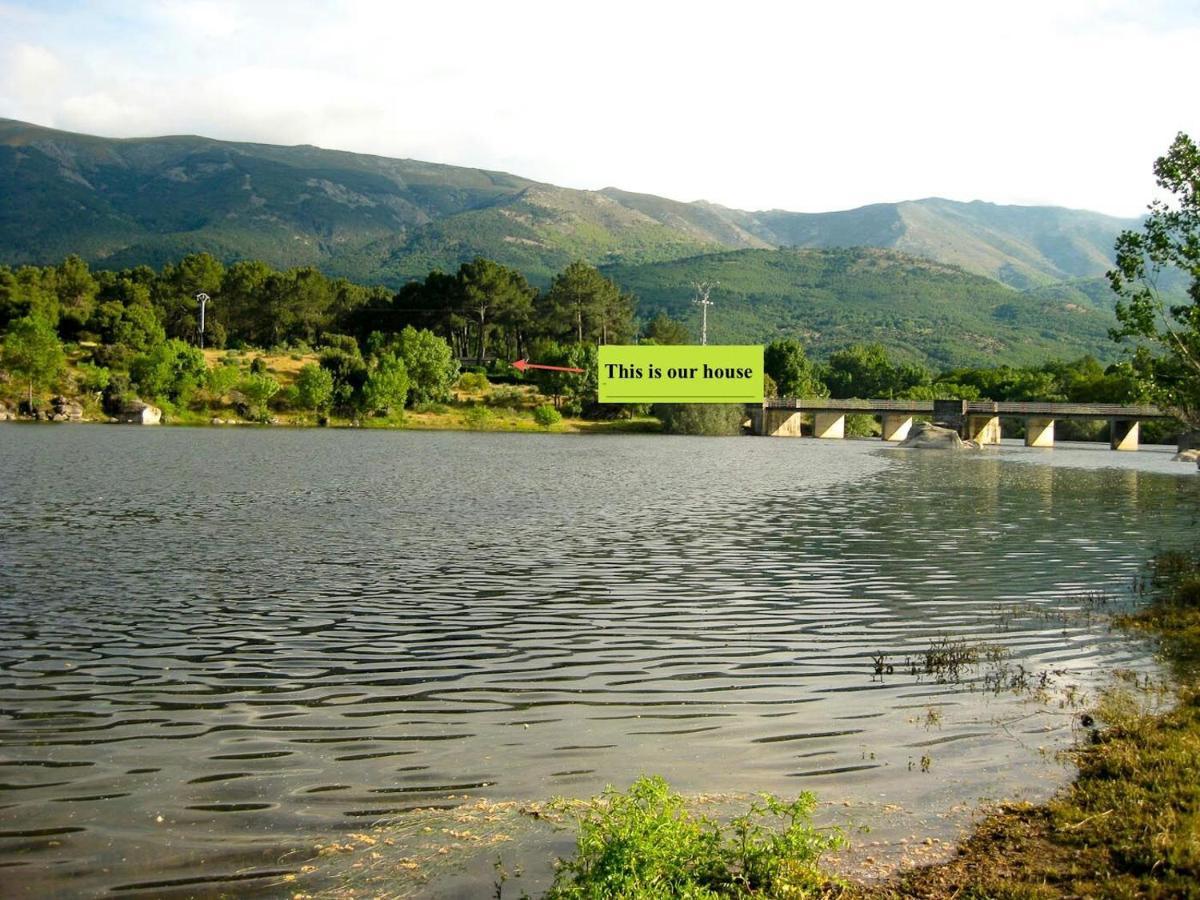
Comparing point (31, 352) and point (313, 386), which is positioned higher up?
point (31, 352)

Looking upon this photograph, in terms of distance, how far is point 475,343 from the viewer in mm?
188500

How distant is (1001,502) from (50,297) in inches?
5245

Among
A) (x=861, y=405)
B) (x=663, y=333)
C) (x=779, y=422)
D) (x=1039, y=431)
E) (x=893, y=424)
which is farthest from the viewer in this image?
(x=663, y=333)

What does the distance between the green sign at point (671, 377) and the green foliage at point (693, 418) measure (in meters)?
1.37

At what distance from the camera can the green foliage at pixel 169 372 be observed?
12925 cm

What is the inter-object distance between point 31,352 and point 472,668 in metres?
123

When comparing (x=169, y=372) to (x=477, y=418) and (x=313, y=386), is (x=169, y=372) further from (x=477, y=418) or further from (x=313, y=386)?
(x=477, y=418)

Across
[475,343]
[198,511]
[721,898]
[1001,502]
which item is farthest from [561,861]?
[475,343]

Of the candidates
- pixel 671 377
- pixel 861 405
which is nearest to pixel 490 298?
pixel 671 377

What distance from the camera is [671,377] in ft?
533

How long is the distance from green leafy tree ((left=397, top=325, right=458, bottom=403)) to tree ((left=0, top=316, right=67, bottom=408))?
4385cm

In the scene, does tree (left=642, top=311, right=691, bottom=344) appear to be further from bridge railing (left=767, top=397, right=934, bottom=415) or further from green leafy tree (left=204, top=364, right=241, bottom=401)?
green leafy tree (left=204, top=364, right=241, bottom=401)

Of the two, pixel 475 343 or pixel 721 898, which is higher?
pixel 475 343

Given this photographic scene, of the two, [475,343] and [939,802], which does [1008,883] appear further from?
[475,343]
